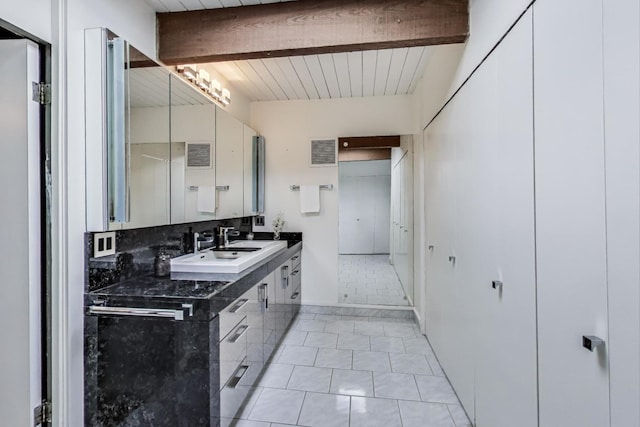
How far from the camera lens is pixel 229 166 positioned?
2.75 m

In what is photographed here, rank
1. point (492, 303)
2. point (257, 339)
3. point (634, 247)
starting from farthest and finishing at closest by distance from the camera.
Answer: point (257, 339) < point (492, 303) < point (634, 247)

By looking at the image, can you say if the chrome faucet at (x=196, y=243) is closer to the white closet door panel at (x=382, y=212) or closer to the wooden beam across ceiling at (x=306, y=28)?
the wooden beam across ceiling at (x=306, y=28)

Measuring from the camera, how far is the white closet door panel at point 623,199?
2.21ft

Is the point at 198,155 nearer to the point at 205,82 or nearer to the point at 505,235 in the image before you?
the point at 205,82

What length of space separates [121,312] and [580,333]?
5.99ft

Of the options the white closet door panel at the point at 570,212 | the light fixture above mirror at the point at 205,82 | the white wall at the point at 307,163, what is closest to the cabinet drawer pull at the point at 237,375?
the white closet door panel at the point at 570,212

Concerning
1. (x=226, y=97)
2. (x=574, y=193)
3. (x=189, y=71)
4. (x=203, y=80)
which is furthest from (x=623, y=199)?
(x=226, y=97)

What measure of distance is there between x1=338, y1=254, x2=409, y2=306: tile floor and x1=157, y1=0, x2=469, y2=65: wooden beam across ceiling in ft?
7.72

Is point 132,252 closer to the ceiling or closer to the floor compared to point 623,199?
closer to the floor

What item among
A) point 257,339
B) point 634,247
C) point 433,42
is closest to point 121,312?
point 257,339

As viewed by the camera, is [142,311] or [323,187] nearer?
[142,311]

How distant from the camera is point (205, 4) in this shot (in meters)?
1.86

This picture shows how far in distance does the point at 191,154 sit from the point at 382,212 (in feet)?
8.08

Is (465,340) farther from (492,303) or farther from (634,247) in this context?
(634,247)
